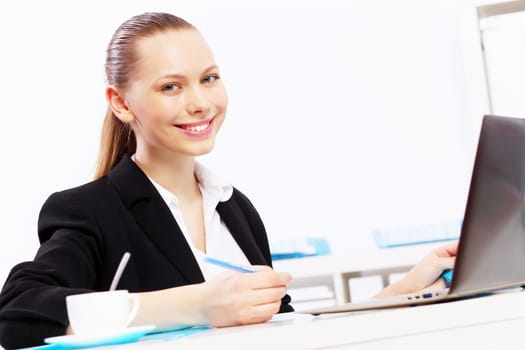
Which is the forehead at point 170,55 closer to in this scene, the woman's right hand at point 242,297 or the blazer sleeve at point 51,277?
the blazer sleeve at point 51,277

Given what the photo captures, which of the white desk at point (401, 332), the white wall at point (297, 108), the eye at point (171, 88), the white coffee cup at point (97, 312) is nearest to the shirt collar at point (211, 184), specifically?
the eye at point (171, 88)

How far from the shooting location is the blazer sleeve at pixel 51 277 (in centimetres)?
121

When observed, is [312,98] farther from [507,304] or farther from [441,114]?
[507,304]

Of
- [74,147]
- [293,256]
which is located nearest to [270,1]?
[74,147]

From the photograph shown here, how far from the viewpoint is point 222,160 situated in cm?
367

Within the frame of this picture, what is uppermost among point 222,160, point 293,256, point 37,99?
point 37,99

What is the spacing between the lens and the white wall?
11.6 feet

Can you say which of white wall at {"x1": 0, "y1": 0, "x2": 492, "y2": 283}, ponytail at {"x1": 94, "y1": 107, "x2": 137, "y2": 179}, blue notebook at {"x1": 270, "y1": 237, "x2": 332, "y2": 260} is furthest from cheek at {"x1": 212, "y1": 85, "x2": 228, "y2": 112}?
white wall at {"x1": 0, "y1": 0, "x2": 492, "y2": 283}

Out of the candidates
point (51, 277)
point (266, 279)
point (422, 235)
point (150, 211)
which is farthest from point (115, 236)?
point (422, 235)

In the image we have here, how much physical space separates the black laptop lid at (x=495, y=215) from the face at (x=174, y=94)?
0.85m

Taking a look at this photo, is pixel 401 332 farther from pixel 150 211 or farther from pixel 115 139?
pixel 115 139

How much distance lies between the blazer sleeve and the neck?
244 millimetres

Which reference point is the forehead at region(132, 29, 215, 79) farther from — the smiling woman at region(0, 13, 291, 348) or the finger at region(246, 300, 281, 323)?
the finger at region(246, 300, 281, 323)

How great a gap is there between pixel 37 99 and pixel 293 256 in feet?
5.29
